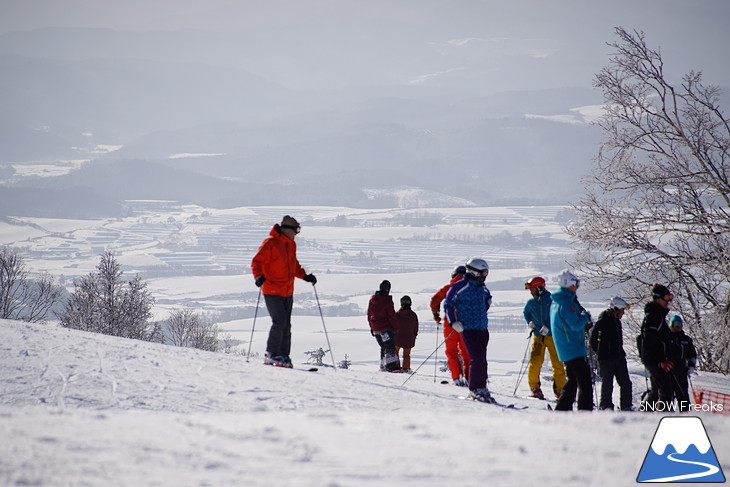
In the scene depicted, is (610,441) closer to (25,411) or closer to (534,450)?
(534,450)

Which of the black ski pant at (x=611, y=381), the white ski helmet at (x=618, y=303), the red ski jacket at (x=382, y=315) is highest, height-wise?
the white ski helmet at (x=618, y=303)

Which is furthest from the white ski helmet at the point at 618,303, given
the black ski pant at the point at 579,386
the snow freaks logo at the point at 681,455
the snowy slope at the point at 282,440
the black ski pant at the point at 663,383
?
the snow freaks logo at the point at 681,455

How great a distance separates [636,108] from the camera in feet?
60.7

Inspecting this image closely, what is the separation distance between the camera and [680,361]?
7742 millimetres

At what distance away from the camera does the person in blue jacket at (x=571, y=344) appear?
22.6 ft

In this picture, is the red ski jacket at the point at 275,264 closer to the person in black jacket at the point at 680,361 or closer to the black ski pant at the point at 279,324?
the black ski pant at the point at 279,324

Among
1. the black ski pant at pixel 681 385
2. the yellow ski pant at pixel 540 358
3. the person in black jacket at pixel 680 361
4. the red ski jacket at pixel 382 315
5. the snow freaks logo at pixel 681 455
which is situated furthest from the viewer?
the red ski jacket at pixel 382 315

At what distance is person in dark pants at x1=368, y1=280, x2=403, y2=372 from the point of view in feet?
38.5

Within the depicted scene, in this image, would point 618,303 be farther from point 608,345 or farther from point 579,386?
point 579,386

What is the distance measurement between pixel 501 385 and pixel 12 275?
3049cm

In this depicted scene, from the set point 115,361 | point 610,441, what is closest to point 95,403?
point 115,361

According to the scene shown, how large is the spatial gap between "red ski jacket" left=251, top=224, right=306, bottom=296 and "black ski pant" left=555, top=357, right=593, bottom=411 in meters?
3.47

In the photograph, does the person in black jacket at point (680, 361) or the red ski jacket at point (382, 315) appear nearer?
the person in black jacket at point (680, 361)

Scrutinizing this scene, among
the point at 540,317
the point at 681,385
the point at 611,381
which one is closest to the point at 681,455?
the point at 681,385
